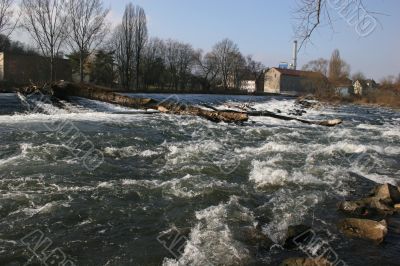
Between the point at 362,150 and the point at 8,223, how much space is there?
12683 mm

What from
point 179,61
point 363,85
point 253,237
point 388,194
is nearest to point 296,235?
point 253,237

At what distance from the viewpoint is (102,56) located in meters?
65.2

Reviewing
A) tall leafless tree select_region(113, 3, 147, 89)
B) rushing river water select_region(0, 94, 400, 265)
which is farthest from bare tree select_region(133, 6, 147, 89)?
rushing river water select_region(0, 94, 400, 265)

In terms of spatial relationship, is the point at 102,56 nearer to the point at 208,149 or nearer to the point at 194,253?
the point at 208,149

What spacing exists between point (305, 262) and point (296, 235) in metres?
1.27

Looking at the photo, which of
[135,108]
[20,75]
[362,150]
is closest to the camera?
[362,150]

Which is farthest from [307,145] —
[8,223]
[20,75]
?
[20,75]

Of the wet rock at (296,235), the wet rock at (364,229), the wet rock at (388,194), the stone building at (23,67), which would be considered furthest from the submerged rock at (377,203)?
the stone building at (23,67)

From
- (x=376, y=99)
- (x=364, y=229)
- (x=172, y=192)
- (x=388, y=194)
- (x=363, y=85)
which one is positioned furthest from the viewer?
(x=363, y=85)

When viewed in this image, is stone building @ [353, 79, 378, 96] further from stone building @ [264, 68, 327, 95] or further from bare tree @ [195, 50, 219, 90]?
bare tree @ [195, 50, 219, 90]

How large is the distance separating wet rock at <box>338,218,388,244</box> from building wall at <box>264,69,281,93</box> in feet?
358

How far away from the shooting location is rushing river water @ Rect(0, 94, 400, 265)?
6.44 m

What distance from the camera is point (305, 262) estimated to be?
582cm

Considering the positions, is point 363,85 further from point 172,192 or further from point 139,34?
point 172,192
